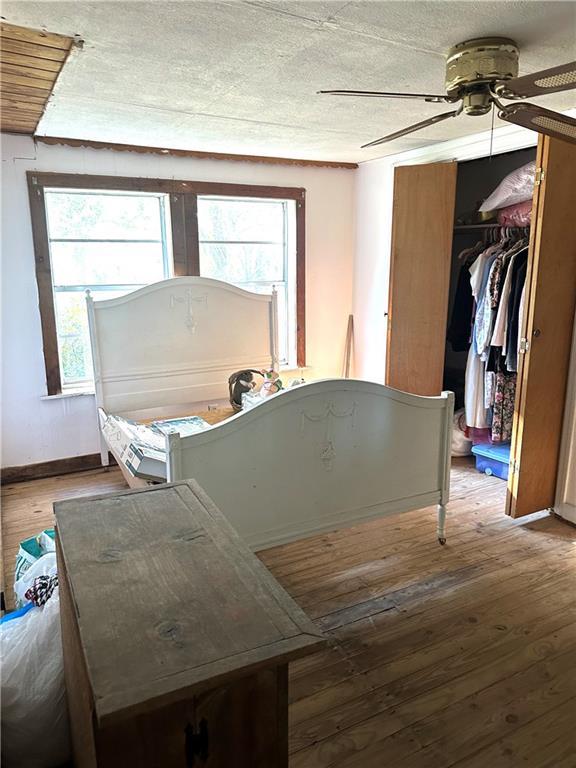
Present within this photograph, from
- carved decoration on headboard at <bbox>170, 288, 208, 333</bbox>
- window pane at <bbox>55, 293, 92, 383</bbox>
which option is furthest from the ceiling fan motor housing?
window pane at <bbox>55, 293, 92, 383</bbox>

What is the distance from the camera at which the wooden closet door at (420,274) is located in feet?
12.5

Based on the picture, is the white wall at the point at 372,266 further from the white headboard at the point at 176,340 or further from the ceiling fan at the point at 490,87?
the ceiling fan at the point at 490,87

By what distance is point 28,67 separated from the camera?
2.18m

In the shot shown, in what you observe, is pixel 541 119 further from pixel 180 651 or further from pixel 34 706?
pixel 34 706

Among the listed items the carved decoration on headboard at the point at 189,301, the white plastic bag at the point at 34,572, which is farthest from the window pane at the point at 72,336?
the white plastic bag at the point at 34,572

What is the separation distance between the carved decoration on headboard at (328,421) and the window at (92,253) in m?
2.20

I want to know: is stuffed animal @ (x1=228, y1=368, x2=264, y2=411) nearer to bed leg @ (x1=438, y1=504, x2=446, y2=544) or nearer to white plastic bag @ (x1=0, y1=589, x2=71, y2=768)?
bed leg @ (x1=438, y1=504, x2=446, y2=544)

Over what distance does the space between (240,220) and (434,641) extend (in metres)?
3.30

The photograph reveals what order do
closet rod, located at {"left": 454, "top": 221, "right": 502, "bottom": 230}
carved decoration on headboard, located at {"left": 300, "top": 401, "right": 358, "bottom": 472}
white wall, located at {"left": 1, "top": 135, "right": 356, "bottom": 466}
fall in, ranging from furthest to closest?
closet rod, located at {"left": 454, "top": 221, "right": 502, "bottom": 230}, white wall, located at {"left": 1, "top": 135, "right": 356, "bottom": 466}, carved decoration on headboard, located at {"left": 300, "top": 401, "right": 358, "bottom": 472}

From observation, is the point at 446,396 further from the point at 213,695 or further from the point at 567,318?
the point at 213,695

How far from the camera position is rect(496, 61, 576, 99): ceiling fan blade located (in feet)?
4.85

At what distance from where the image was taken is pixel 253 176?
4227mm

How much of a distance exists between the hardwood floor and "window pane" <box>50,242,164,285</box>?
5.26 ft

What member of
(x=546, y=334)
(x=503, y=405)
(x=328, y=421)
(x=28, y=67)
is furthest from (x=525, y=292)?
(x=28, y=67)
